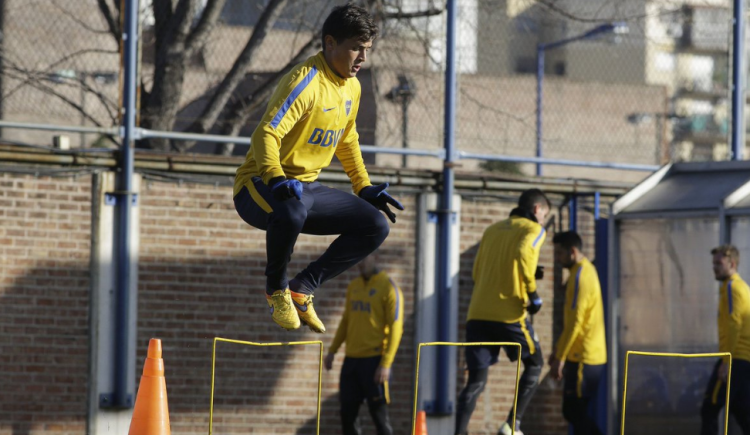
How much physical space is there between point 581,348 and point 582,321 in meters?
0.24

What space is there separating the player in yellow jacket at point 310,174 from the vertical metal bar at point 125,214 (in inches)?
152

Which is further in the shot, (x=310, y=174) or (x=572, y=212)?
(x=572, y=212)

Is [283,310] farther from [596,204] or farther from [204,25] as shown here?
[596,204]

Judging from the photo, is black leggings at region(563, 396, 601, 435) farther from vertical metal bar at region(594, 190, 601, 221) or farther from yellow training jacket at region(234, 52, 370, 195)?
yellow training jacket at region(234, 52, 370, 195)

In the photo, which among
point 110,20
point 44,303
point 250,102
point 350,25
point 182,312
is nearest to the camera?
point 350,25

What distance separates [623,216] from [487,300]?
2.32 m

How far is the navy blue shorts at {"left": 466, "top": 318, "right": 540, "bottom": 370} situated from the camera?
8.77 metres

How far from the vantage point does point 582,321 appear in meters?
9.41

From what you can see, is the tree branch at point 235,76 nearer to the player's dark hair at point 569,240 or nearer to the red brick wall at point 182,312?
the red brick wall at point 182,312

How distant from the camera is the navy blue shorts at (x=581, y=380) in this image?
31.0 ft

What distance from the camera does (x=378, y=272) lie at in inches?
370

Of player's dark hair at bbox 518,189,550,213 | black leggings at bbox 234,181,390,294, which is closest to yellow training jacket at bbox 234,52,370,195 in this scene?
black leggings at bbox 234,181,390,294

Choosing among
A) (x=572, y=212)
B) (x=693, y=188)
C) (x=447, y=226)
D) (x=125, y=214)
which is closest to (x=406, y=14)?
(x=447, y=226)

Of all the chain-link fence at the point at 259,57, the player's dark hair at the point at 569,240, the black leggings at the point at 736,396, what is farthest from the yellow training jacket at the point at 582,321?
the chain-link fence at the point at 259,57
